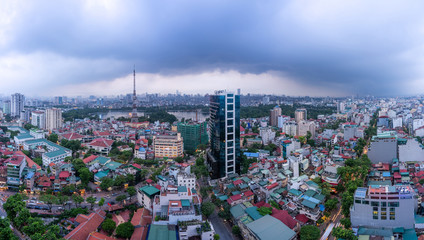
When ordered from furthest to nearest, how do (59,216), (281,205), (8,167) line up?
(8,167)
(281,205)
(59,216)

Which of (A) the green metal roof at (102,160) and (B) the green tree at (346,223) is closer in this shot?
(B) the green tree at (346,223)

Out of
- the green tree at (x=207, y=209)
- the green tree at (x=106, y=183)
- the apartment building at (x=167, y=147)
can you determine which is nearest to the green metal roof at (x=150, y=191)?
the green tree at (x=207, y=209)

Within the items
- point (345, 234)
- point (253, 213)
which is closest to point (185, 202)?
point (253, 213)

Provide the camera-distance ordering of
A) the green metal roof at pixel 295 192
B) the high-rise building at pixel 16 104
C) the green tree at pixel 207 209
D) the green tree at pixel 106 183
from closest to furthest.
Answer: the green tree at pixel 207 209 < the green metal roof at pixel 295 192 < the green tree at pixel 106 183 < the high-rise building at pixel 16 104

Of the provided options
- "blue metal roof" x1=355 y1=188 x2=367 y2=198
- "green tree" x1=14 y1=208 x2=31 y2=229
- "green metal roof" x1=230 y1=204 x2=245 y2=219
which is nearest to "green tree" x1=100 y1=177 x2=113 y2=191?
"green tree" x1=14 y1=208 x2=31 y2=229

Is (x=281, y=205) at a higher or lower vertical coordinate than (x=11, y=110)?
lower

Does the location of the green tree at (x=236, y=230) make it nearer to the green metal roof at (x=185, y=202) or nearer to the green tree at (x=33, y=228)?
the green metal roof at (x=185, y=202)

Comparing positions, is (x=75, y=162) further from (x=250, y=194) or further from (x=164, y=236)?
(x=250, y=194)

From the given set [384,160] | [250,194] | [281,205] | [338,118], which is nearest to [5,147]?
[250,194]
